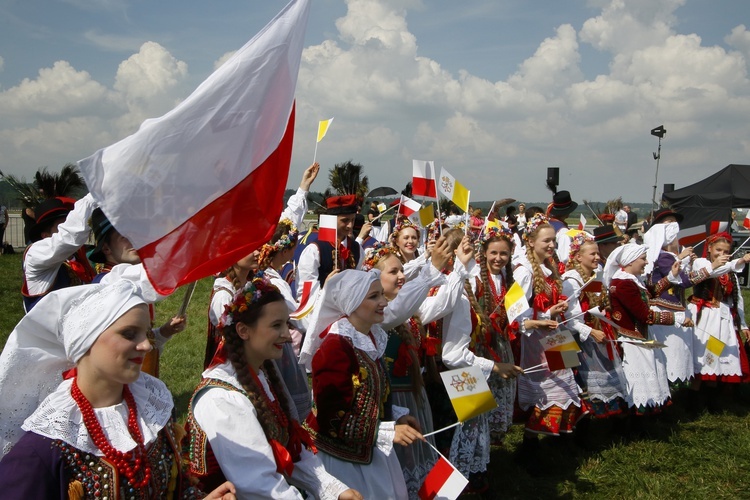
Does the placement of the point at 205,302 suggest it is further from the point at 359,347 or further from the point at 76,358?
the point at 76,358

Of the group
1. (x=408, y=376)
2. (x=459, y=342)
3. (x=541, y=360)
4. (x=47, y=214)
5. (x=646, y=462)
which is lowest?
(x=646, y=462)

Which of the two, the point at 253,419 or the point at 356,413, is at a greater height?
the point at 253,419

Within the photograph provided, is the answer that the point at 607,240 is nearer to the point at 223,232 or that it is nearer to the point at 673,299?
the point at 673,299

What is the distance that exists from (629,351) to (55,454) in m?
5.51

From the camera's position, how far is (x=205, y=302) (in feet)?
42.6

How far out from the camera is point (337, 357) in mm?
3244

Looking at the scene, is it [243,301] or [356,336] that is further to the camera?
[356,336]

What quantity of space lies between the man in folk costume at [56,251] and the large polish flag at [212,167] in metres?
1.43

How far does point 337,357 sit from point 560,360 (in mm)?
2659

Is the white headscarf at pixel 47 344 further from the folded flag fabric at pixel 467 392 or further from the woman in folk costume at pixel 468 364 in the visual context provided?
the woman in folk costume at pixel 468 364

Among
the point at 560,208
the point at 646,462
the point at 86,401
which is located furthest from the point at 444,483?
the point at 560,208

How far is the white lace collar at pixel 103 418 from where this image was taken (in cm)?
200

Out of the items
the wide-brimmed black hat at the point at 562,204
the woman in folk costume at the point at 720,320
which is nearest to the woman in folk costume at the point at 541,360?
the woman in folk costume at the point at 720,320

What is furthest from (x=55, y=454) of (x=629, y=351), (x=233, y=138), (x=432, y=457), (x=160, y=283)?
(x=629, y=351)
